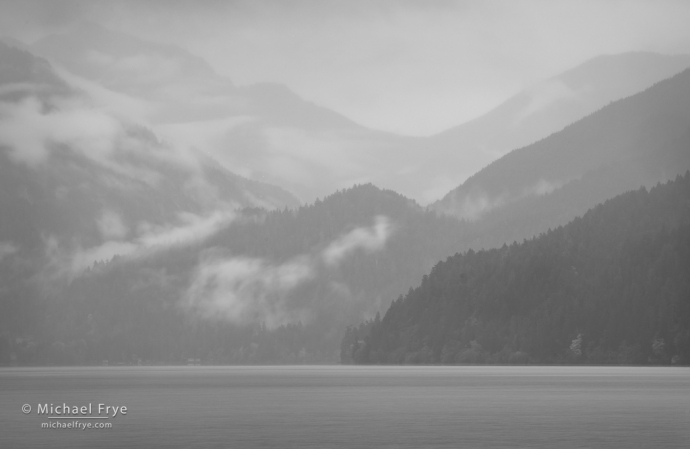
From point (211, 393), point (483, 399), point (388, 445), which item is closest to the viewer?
point (388, 445)

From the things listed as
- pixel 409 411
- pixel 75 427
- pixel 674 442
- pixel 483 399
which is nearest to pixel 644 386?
pixel 483 399

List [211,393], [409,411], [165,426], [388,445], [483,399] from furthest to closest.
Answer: [211,393] → [483,399] → [409,411] → [165,426] → [388,445]

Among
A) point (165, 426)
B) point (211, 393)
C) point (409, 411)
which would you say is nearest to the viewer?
point (165, 426)

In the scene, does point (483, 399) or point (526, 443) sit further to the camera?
point (483, 399)

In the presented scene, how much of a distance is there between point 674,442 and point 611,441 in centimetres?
521

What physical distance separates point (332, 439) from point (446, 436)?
1067cm

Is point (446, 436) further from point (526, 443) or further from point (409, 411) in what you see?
point (409, 411)

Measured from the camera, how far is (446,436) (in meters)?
90.1

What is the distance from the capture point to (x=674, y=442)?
84.1 m

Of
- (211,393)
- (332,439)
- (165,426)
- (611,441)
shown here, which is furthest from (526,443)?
(211,393)

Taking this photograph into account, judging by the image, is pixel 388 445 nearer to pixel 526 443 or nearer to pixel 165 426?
pixel 526 443

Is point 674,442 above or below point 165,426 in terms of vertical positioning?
below

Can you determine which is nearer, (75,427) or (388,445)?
(388,445)

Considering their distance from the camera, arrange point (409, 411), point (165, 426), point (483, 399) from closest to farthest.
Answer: point (165, 426)
point (409, 411)
point (483, 399)
